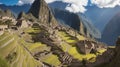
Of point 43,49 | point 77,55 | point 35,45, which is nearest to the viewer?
point 77,55

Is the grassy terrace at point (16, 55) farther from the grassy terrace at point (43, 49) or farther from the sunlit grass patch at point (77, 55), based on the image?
the sunlit grass patch at point (77, 55)

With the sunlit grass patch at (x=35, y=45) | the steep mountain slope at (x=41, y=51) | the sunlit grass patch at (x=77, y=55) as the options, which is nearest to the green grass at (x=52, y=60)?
the steep mountain slope at (x=41, y=51)

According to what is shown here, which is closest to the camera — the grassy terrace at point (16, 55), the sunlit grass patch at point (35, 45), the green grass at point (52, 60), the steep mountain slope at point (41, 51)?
the grassy terrace at point (16, 55)

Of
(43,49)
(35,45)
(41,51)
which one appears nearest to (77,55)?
(43,49)

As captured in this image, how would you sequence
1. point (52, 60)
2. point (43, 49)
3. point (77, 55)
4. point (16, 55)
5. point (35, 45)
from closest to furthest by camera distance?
point (16, 55)
point (52, 60)
point (77, 55)
point (43, 49)
point (35, 45)

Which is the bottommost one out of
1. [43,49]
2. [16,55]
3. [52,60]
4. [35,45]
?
[52,60]

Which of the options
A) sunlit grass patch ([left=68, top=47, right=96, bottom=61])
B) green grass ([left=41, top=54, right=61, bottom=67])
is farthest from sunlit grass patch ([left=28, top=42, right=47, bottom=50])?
sunlit grass patch ([left=68, top=47, right=96, bottom=61])

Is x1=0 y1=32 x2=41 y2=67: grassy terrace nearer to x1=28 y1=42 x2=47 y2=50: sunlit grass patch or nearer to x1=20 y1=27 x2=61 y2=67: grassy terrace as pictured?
x1=20 y1=27 x2=61 y2=67: grassy terrace

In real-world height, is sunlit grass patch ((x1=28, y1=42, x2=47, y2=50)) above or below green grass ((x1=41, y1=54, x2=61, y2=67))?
above

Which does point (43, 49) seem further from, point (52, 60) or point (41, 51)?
point (52, 60)

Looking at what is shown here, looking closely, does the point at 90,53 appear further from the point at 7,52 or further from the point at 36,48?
the point at 7,52

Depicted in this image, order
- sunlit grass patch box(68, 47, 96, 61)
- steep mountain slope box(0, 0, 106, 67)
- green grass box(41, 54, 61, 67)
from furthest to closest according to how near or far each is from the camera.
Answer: sunlit grass patch box(68, 47, 96, 61) → green grass box(41, 54, 61, 67) → steep mountain slope box(0, 0, 106, 67)

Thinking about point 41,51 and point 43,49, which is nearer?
point 41,51
